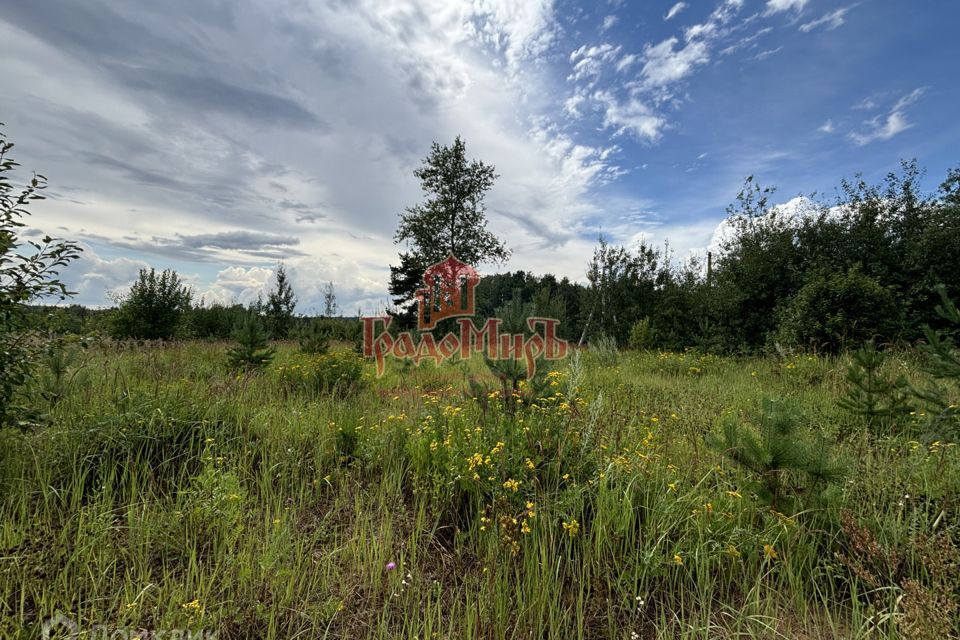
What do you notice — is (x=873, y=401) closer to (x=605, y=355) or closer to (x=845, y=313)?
(x=605, y=355)

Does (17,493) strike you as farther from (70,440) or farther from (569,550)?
(569,550)

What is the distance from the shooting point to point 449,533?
101 inches

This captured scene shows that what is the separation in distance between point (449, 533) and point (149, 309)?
14935 mm

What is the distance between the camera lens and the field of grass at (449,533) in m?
1.74

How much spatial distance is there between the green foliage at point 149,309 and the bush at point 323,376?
927cm

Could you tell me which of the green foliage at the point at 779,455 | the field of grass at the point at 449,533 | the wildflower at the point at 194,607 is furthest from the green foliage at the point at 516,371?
the wildflower at the point at 194,607

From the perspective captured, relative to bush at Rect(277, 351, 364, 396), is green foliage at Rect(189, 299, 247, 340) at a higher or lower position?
higher

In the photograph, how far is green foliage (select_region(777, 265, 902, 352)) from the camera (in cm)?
914

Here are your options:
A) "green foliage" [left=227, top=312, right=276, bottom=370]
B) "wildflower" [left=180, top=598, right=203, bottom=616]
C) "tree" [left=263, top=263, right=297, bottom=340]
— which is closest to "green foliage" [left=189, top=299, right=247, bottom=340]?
"tree" [left=263, top=263, right=297, bottom=340]

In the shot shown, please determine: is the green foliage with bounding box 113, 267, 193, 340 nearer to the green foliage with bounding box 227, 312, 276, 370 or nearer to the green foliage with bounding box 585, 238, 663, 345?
the green foliage with bounding box 227, 312, 276, 370

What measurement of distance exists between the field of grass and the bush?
244 cm

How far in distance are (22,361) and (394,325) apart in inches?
688

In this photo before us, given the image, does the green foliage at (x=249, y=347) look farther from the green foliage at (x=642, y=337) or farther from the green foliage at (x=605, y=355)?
the green foliage at (x=642, y=337)

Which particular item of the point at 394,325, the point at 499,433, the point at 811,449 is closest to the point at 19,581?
the point at 499,433
